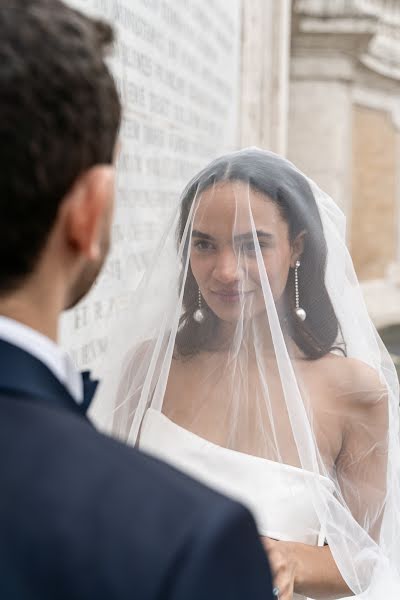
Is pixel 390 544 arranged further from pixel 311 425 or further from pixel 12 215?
pixel 12 215

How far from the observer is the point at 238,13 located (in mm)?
7141

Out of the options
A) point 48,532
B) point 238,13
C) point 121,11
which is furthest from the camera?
point 238,13

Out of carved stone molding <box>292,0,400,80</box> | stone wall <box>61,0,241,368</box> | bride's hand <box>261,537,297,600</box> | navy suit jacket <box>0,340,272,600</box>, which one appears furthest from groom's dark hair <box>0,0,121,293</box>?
carved stone molding <box>292,0,400,80</box>

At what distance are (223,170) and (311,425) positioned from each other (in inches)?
25.4

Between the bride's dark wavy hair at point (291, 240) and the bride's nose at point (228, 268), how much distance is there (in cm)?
11

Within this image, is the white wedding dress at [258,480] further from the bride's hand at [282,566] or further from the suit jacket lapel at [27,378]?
the suit jacket lapel at [27,378]

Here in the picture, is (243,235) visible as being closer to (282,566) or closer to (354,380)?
(354,380)

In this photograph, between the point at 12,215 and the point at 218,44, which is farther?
the point at 218,44

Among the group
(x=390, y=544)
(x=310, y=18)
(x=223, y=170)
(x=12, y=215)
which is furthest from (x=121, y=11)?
(x=310, y=18)

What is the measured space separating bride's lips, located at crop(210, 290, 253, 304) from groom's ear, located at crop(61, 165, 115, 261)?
1.35 meters

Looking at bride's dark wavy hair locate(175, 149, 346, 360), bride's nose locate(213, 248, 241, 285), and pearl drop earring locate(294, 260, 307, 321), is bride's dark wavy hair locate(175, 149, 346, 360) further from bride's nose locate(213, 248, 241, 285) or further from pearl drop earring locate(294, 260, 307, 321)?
bride's nose locate(213, 248, 241, 285)

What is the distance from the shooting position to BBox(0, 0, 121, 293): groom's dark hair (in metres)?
0.73

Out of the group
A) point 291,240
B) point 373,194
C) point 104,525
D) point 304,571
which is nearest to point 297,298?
point 291,240

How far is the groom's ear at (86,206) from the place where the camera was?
31.3 inches
